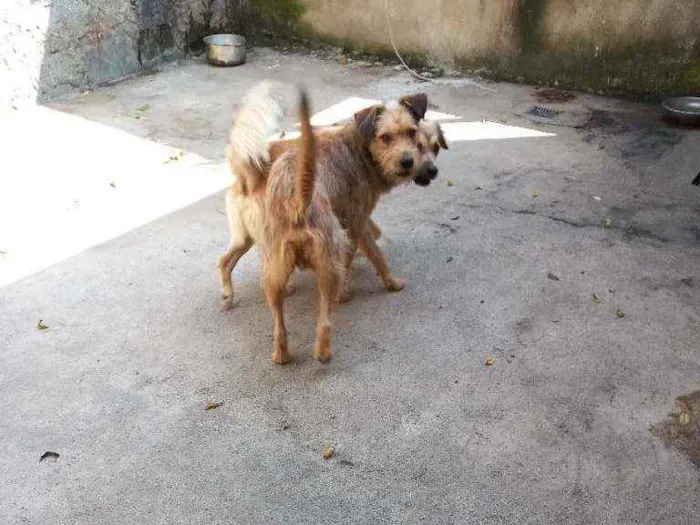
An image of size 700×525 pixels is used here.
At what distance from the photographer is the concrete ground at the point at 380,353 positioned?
2709mm

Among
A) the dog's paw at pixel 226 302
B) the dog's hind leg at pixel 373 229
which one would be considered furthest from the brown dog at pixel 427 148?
the dog's paw at pixel 226 302

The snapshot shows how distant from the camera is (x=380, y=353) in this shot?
3525 millimetres

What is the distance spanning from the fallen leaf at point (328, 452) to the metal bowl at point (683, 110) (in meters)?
5.14

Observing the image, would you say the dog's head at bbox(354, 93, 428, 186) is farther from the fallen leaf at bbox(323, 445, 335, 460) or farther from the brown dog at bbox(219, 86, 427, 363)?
the fallen leaf at bbox(323, 445, 335, 460)

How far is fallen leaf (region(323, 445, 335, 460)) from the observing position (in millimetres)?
2875

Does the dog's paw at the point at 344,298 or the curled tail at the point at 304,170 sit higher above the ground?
the curled tail at the point at 304,170

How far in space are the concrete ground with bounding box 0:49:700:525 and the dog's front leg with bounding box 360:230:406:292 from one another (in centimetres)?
7

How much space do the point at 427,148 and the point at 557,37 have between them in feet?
14.3

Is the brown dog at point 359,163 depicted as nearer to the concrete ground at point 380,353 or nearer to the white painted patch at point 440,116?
the concrete ground at point 380,353

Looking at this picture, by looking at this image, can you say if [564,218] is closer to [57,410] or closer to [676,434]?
[676,434]

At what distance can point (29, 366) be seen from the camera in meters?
3.47

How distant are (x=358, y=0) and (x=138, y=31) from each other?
2951 millimetres

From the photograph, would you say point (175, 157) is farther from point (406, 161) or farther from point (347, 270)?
point (406, 161)

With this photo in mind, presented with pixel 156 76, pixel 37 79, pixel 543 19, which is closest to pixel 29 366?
pixel 37 79
